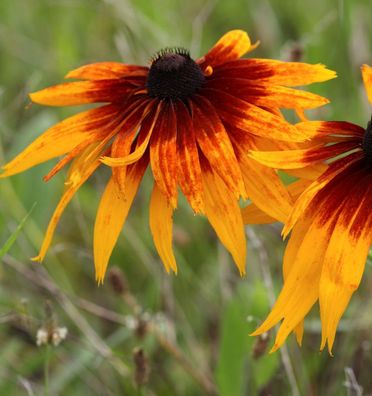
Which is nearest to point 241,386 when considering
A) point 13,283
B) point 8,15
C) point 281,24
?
point 13,283

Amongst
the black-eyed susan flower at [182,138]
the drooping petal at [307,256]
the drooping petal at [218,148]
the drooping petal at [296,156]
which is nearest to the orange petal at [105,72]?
the black-eyed susan flower at [182,138]

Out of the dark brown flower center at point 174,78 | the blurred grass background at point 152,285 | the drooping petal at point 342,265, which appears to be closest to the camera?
the drooping petal at point 342,265

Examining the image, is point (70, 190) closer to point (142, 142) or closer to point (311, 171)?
point (142, 142)

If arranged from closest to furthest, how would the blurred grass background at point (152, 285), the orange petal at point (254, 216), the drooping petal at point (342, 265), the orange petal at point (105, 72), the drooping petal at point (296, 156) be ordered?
the drooping petal at point (342, 265) < the drooping petal at point (296, 156) < the orange petal at point (254, 216) < the orange petal at point (105, 72) < the blurred grass background at point (152, 285)

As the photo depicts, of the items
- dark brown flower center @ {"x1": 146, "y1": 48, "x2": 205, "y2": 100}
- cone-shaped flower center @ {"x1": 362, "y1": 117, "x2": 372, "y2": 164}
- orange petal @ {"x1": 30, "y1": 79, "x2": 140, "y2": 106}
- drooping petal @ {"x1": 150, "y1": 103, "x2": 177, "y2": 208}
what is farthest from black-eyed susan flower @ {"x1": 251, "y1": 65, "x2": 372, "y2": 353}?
orange petal @ {"x1": 30, "y1": 79, "x2": 140, "y2": 106}

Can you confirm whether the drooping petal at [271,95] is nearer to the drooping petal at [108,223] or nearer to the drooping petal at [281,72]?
the drooping petal at [281,72]

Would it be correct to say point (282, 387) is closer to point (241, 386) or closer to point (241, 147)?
point (241, 386)

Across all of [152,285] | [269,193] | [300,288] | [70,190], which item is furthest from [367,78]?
[152,285]
